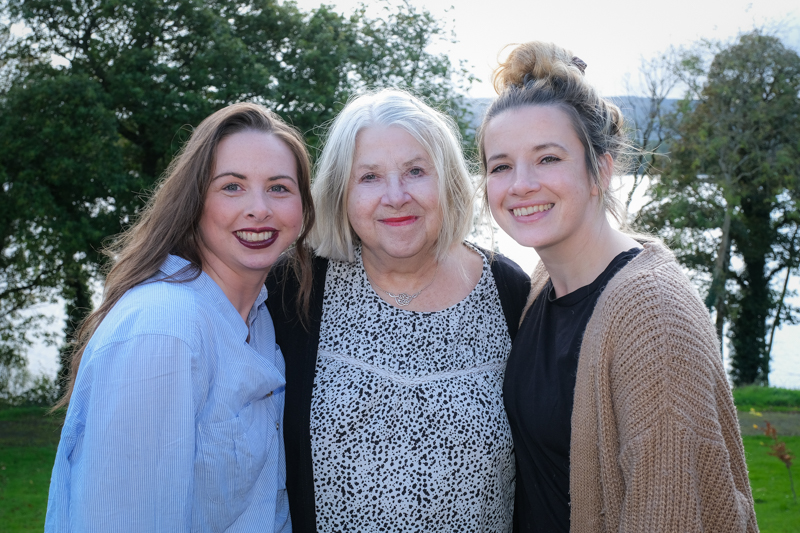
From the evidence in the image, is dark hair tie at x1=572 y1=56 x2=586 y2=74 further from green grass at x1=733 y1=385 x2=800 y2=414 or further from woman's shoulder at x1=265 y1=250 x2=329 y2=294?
green grass at x1=733 y1=385 x2=800 y2=414

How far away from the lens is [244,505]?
207cm

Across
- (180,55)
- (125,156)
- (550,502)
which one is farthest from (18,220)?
(550,502)

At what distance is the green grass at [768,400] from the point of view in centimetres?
1363

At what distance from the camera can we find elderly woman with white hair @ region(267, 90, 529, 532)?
2385 mm

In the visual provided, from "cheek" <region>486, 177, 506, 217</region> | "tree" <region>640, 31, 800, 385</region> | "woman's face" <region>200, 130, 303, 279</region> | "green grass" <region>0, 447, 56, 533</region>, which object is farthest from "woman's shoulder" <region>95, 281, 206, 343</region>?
"tree" <region>640, 31, 800, 385</region>

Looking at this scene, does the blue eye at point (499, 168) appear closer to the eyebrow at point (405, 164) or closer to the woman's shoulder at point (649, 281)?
the eyebrow at point (405, 164)

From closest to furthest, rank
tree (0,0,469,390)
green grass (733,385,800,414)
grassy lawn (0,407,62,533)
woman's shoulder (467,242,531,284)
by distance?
woman's shoulder (467,242,531,284) → grassy lawn (0,407,62,533) → tree (0,0,469,390) → green grass (733,385,800,414)

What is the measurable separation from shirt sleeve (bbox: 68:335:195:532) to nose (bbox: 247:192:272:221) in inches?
23.4

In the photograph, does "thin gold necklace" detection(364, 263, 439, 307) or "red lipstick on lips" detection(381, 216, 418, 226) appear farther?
"thin gold necklace" detection(364, 263, 439, 307)

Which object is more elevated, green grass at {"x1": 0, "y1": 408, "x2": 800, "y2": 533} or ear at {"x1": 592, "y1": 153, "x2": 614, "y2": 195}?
ear at {"x1": 592, "y1": 153, "x2": 614, "y2": 195}

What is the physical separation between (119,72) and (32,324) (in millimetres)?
6257

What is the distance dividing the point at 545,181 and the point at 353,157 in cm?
83

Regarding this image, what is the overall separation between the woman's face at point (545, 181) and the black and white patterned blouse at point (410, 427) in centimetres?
59

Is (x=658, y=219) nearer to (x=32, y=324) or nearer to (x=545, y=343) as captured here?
(x=32, y=324)
